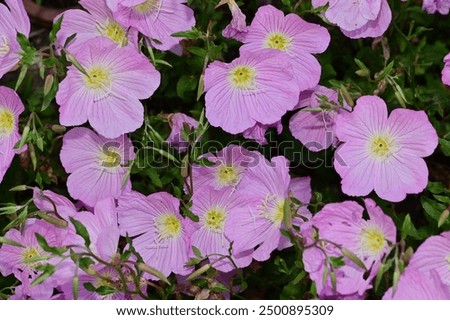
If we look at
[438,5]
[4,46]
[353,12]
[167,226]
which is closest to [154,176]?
[167,226]

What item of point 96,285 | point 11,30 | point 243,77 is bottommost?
point 96,285

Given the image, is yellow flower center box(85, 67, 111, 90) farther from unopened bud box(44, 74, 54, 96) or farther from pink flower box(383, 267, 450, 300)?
pink flower box(383, 267, 450, 300)

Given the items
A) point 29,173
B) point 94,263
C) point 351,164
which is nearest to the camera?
point 94,263

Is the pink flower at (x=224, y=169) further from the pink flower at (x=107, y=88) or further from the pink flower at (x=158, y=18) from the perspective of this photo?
the pink flower at (x=158, y=18)

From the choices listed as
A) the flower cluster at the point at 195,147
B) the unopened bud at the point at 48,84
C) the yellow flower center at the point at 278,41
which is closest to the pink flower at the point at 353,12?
the flower cluster at the point at 195,147

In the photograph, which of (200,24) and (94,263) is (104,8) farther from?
(94,263)

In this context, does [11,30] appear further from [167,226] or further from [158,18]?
[167,226]

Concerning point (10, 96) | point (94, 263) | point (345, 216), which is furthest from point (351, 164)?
point (10, 96)
